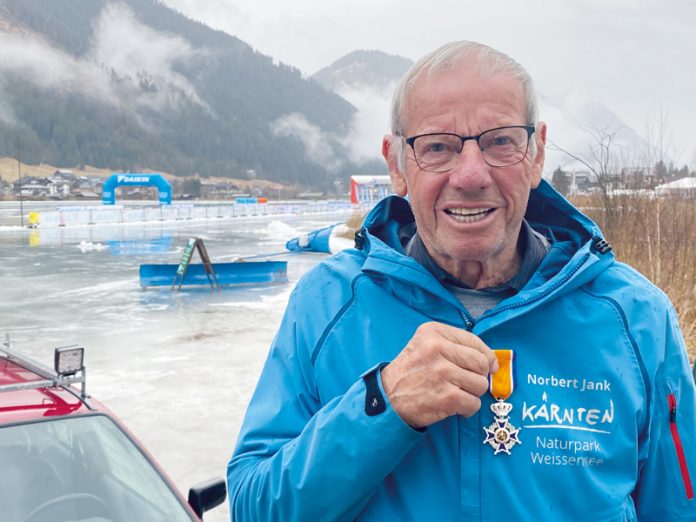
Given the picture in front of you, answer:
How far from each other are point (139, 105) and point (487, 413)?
6564 inches

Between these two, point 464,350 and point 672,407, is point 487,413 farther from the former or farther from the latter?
point 672,407

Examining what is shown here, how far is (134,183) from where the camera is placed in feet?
162

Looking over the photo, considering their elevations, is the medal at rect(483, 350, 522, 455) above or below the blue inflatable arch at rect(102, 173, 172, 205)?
below

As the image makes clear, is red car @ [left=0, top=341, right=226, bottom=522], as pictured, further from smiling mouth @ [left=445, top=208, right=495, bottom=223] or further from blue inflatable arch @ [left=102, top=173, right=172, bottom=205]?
blue inflatable arch @ [left=102, top=173, right=172, bottom=205]

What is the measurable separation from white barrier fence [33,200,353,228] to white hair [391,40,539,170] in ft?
108

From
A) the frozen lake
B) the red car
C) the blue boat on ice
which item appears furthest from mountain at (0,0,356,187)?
the red car

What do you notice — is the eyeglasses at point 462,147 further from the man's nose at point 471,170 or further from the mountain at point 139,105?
the mountain at point 139,105

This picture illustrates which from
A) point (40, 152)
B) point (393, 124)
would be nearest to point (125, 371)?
point (393, 124)

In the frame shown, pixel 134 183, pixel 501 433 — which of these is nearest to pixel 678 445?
pixel 501 433

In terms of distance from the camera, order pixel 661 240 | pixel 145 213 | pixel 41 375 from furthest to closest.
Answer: pixel 145 213 → pixel 661 240 → pixel 41 375

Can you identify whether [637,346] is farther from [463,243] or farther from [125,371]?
[125,371]

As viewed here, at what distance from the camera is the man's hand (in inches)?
50.1

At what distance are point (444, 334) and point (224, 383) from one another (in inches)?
243

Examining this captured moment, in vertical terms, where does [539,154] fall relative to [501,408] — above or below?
above
